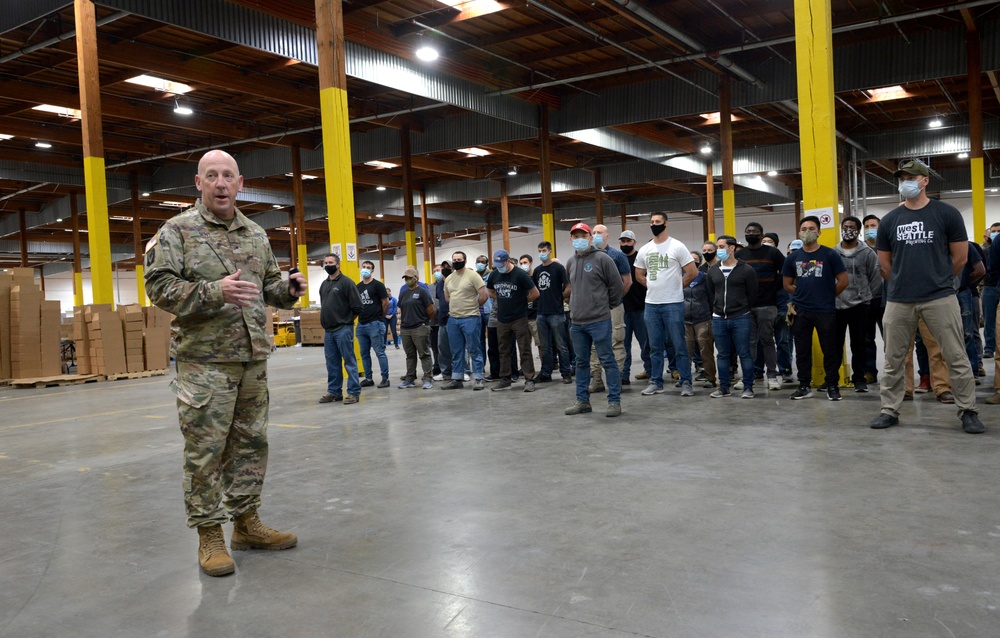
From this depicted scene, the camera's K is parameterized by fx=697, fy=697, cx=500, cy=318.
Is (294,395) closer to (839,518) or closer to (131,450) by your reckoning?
(131,450)

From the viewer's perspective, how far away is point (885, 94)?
18422mm

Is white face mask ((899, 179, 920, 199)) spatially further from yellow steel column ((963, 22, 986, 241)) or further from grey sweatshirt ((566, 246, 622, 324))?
yellow steel column ((963, 22, 986, 241))

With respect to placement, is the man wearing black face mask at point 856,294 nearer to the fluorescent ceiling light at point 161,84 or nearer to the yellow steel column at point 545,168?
the yellow steel column at point 545,168

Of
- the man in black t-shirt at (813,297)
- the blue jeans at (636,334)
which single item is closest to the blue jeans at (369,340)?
the blue jeans at (636,334)

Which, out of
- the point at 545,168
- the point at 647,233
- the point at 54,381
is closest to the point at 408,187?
the point at 545,168

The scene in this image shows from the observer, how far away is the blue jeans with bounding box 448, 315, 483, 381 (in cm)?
913

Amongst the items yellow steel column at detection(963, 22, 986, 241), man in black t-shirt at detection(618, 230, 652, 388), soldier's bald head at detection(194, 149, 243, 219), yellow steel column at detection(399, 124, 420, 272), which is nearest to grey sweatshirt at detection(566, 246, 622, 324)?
man in black t-shirt at detection(618, 230, 652, 388)

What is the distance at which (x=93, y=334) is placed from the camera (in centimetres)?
1287

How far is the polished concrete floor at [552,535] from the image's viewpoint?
2.45 meters

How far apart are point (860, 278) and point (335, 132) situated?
6592mm

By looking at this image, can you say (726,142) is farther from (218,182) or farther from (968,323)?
(218,182)


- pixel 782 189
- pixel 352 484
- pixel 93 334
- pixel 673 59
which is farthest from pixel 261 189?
pixel 352 484

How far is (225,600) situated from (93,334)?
12039mm

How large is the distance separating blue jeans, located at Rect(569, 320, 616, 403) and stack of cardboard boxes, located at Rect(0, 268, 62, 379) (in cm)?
1066
